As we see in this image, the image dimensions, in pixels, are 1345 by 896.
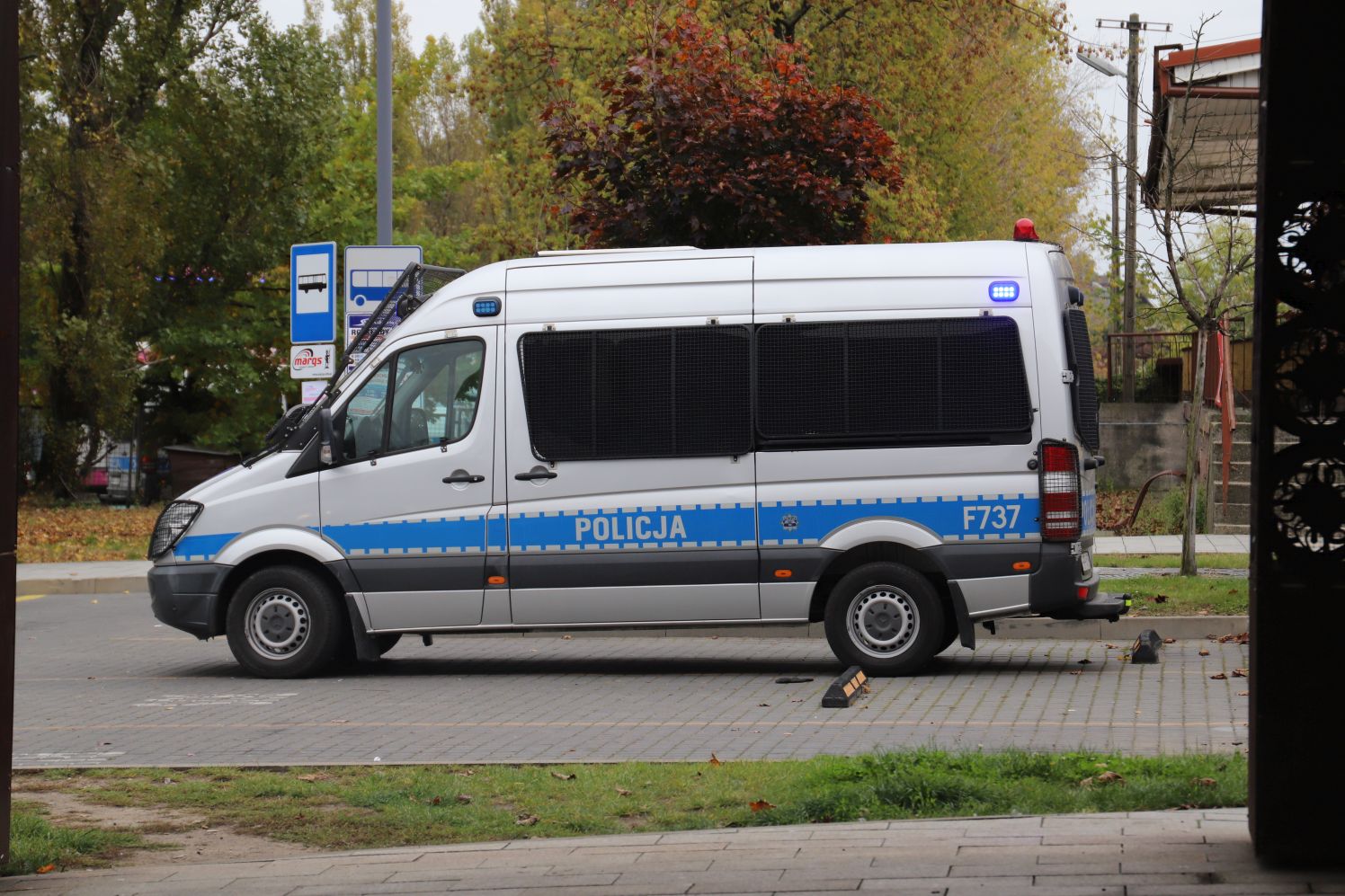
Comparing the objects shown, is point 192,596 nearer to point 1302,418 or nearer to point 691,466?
point 691,466

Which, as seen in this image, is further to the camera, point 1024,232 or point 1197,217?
point 1197,217

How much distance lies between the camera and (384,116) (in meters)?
20.2

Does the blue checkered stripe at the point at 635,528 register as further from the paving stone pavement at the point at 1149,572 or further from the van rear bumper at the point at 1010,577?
the paving stone pavement at the point at 1149,572

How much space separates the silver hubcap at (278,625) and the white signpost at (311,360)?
20.1 ft

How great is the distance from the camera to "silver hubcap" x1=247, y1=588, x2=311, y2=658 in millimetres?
12172

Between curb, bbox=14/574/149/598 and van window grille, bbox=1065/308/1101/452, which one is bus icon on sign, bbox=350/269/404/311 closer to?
curb, bbox=14/574/149/598

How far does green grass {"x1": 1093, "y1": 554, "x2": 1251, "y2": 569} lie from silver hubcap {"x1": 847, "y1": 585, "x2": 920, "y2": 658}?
604 cm

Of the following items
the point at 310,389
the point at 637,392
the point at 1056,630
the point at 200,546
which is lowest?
the point at 1056,630

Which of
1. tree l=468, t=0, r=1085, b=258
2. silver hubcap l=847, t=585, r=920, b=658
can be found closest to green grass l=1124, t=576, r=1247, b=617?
silver hubcap l=847, t=585, r=920, b=658

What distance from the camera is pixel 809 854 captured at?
5797 millimetres

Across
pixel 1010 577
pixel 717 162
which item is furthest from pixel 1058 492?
pixel 717 162

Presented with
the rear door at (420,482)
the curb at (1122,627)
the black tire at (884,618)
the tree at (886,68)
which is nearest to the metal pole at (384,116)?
the tree at (886,68)

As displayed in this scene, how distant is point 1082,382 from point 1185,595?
11.8 feet

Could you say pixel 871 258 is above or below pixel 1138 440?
above
